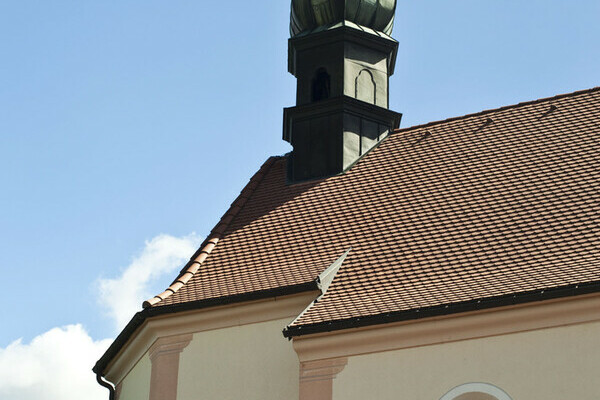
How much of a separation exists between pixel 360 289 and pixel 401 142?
4.37 metres

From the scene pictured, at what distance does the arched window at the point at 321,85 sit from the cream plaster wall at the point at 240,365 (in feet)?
17.4

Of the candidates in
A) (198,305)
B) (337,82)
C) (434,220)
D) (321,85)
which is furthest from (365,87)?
(198,305)

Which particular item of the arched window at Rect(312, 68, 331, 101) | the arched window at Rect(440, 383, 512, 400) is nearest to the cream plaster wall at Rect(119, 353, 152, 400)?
the arched window at Rect(440, 383, 512, 400)

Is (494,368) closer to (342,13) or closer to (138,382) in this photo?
(138,382)

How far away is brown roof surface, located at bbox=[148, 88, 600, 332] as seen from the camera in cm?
1277

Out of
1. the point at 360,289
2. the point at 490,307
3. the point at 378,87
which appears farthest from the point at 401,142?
the point at 490,307

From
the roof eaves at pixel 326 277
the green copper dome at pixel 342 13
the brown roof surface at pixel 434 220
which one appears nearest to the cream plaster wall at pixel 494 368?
the brown roof surface at pixel 434 220

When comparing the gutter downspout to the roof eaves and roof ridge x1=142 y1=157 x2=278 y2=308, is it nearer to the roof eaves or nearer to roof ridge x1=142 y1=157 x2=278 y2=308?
roof ridge x1=142 y1=157 x2=278 y2=308

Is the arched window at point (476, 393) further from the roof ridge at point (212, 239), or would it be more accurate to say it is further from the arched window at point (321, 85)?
the arched window at point (321, 85)

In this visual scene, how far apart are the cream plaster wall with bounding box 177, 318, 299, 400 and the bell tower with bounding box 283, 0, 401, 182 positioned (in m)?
3.74

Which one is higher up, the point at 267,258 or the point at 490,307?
the point at 267,258

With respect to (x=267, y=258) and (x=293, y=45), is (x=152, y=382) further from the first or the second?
(x=293, y=45)

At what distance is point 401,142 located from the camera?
A: 17156 mm

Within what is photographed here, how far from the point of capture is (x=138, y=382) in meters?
14.6
